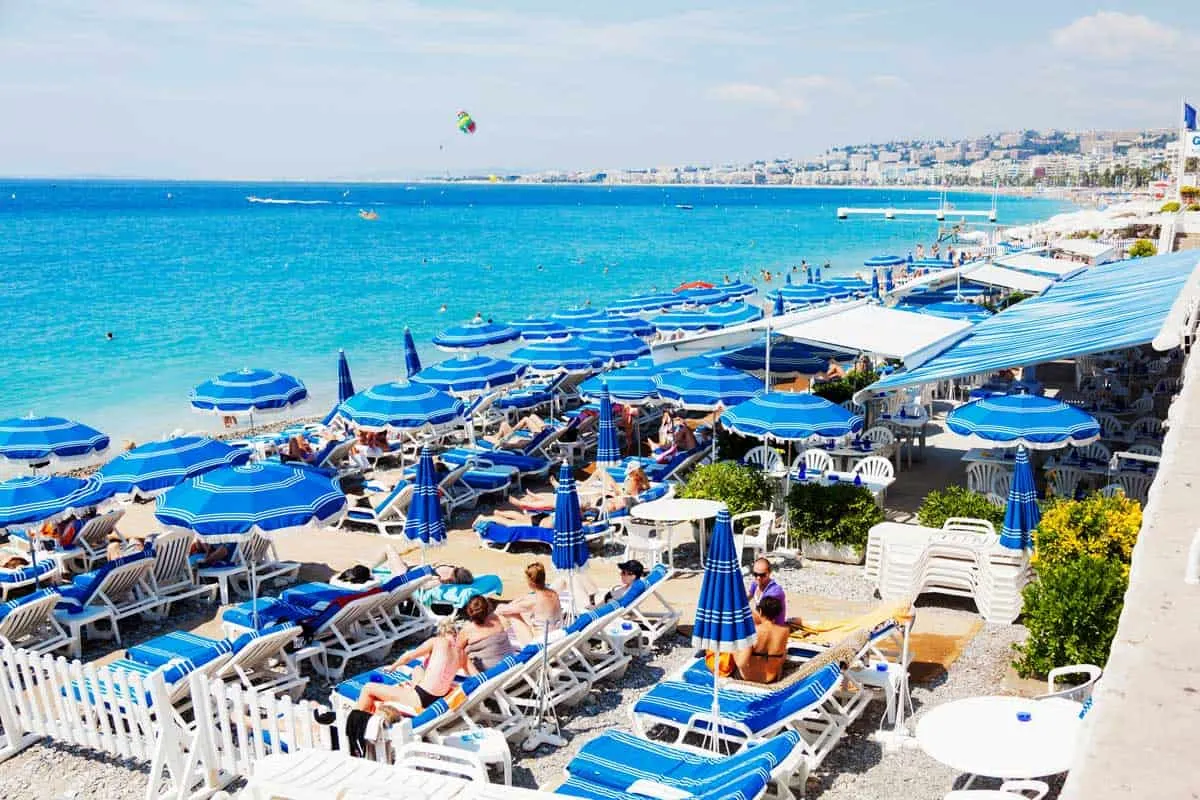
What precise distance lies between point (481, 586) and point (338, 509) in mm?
1376

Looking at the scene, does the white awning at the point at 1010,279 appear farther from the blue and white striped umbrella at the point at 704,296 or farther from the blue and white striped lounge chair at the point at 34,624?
the blue and white striped lounge chair at the point at 34,624

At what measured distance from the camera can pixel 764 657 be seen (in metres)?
6.30

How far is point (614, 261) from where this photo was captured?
61.3 m

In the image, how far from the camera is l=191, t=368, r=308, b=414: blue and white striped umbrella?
12383 millimetres

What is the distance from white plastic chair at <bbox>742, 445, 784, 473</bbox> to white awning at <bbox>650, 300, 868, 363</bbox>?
5.84 ft

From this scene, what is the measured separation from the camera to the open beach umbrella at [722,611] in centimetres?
561

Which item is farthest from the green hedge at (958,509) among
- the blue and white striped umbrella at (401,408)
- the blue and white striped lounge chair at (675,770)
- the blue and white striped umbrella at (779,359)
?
the blue and white striped umbrella at (401,408)

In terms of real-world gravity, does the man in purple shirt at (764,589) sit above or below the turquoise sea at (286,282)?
above

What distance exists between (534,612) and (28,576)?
5.13 metres

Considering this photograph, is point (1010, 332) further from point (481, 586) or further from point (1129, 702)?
point (1129, 702)

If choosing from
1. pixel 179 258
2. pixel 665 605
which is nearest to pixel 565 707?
pixel 665 605

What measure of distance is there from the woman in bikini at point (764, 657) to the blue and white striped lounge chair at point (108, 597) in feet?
16.7

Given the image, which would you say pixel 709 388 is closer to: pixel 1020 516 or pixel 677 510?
pixel 677 510

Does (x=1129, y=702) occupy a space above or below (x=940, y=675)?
above
